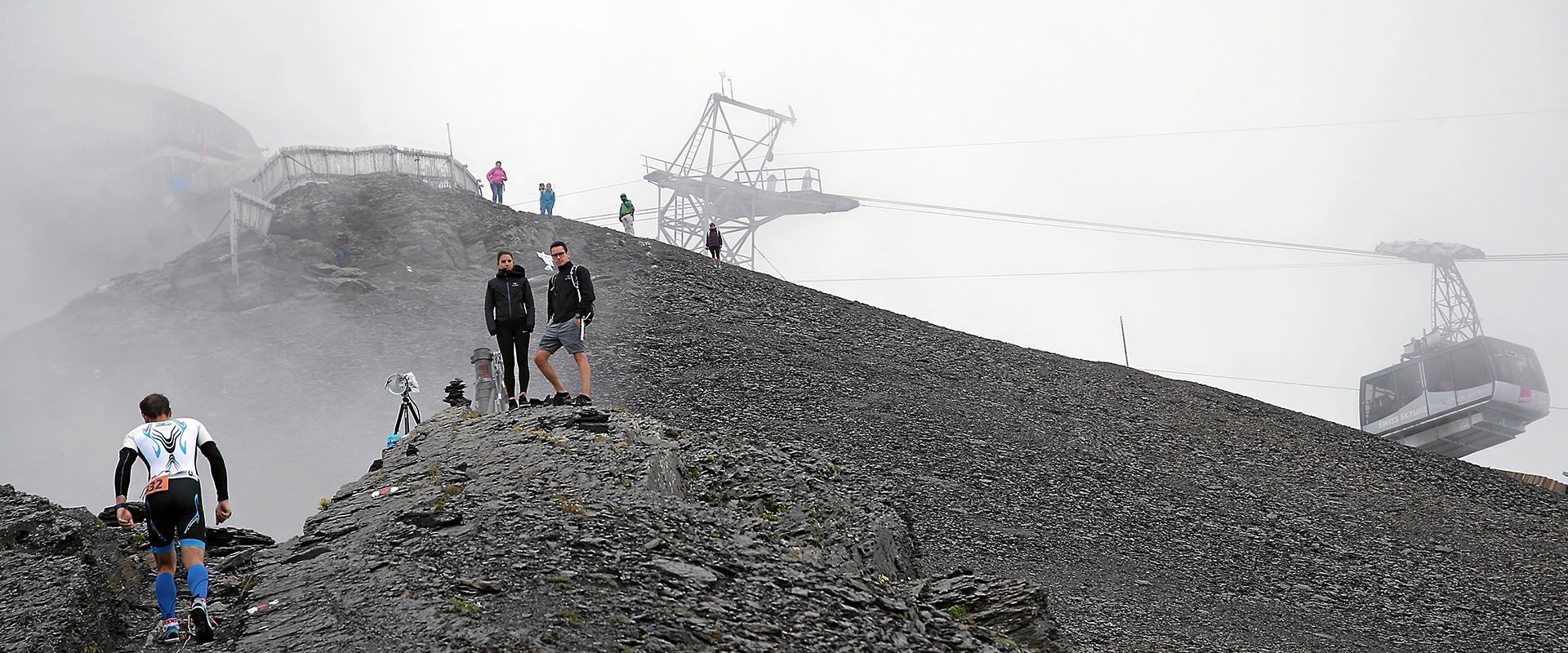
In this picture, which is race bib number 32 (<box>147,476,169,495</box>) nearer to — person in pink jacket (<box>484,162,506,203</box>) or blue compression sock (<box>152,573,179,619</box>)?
blue compression sock (<box>152,573,179,619</box>)

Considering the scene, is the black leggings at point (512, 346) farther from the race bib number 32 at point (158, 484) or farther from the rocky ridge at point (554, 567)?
the race bib number 32 at point (158, 484)

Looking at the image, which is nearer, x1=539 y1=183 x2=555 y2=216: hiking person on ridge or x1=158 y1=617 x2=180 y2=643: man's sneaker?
x1=158 y1=617 x2=180 y2=643: man's sneaker

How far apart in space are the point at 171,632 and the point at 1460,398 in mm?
85116

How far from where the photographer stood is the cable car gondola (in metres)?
74.9

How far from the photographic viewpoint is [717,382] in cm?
2269

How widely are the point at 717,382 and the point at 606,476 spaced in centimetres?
1276

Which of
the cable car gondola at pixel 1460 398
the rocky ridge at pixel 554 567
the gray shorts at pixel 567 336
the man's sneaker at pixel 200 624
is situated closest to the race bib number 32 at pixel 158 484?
the man's sneaker at pixel 200 624

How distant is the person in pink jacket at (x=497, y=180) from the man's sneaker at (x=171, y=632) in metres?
32.1

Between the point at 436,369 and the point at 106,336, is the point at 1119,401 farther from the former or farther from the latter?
the point at 106,336

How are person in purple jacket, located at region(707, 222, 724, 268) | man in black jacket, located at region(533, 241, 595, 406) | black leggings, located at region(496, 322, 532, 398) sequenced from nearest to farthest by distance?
man in black jacket, located at region(533, 241, 595, 406), black leggings, located at region(496, 322, 532, 398), person in purple jacket, located at region(707, 222, 724, 268)

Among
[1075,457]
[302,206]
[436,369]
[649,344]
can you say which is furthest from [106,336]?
[1075,457]

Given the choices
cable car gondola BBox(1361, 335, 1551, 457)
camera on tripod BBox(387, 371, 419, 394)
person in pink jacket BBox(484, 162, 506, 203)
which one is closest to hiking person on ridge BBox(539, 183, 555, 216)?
person in pink jacket BBox(484, 162, 506, 203)

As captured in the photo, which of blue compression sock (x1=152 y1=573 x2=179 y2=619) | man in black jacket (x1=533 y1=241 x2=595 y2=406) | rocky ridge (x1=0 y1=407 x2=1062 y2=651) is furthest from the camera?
man in black jacket (x1=533 y1=241 x2=595 y2=406)

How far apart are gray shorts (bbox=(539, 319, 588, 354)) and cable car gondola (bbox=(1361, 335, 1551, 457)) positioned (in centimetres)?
7540
